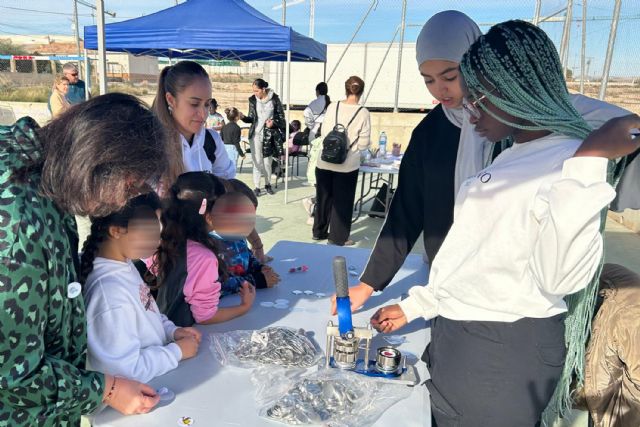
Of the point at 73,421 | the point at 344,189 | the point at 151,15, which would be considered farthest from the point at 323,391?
the point at 151,15

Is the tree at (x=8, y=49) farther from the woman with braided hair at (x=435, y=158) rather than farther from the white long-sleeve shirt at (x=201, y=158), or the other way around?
the woman with braided hair at (x=435, y=158)

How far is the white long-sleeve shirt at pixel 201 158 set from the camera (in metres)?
2.08

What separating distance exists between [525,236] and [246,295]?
1000 millimetres

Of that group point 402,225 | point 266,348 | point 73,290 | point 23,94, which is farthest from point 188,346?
point 23,94

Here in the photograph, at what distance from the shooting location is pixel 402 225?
5.16 feet

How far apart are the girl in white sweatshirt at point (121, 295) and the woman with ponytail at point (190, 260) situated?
0.26m

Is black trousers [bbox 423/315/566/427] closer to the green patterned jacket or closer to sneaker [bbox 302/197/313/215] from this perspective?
the green patterned jacket

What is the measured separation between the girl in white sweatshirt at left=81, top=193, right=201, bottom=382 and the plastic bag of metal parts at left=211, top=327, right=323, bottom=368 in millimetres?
159

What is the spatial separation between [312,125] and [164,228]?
17.4 feet

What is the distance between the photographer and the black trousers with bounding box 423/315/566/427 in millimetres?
984

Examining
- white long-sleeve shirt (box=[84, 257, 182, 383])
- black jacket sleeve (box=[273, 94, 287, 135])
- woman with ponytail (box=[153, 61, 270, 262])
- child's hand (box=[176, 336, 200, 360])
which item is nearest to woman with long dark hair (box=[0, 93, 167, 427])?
white long-sleeve shirt (box=[84, 257, 182, 383])

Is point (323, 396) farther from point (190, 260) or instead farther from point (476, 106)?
point (476, 106)

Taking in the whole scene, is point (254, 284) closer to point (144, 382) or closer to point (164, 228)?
point (164, 228)

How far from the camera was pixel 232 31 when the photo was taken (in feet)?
15.4
